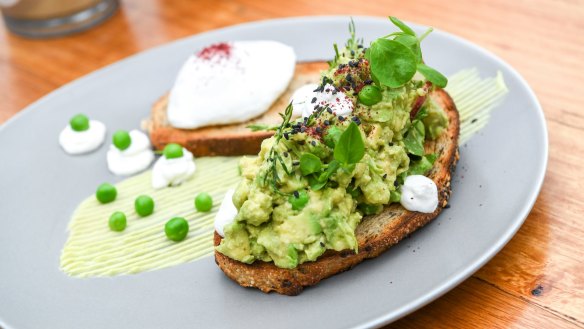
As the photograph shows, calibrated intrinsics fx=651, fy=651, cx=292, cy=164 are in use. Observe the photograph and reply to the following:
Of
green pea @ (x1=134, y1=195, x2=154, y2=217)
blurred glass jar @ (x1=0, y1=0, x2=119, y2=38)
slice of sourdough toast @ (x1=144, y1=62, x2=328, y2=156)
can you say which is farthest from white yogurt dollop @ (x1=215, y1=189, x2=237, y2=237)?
blurred glass jar @ (x1=0, y1=0, x2=119, y2=38)

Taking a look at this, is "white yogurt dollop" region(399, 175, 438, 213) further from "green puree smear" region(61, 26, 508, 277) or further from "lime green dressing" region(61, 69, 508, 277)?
"lime green dressing" region(61, 69, 508, 277)

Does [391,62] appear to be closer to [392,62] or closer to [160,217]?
[392,62]

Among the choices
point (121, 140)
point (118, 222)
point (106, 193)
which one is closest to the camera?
point (118, 222)

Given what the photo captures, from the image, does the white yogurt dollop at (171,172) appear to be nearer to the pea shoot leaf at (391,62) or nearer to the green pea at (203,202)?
the green pea at (203,202)

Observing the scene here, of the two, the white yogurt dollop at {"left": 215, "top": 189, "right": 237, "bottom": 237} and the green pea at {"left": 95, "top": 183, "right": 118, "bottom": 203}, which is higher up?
the white yogurt dollop at {"left": 215, "top": 189, "right": 237, "bottom": 237}

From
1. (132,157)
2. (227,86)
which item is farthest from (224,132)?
(132,157)

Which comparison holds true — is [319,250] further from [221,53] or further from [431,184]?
[221,53]

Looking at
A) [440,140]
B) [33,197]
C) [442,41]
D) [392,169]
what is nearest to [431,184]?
[392,169]
